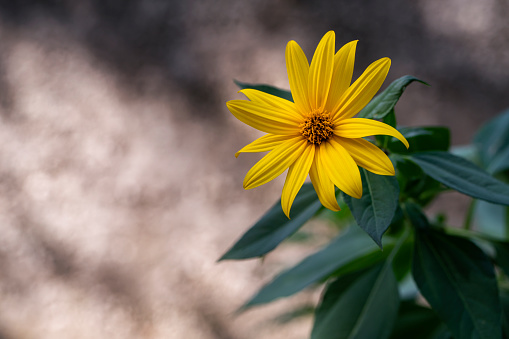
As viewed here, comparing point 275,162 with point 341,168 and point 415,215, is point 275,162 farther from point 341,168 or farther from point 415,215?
point 415,215

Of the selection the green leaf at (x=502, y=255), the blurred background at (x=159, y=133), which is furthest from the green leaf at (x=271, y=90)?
the blurred background at (x=159, y=133)

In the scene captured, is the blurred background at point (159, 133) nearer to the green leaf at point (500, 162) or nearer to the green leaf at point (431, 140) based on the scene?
the green leaf at point (500, 162)

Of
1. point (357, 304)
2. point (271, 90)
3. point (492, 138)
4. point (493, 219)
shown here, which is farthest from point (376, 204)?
point (493, 219)

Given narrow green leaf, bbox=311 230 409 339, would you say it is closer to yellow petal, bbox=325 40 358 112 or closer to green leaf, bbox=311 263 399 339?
green leaf, bbox=311 263 399 339

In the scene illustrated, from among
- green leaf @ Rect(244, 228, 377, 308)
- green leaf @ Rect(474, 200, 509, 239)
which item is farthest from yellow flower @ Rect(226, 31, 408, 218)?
green leaf @ Rect(474, 200, 509, 239)

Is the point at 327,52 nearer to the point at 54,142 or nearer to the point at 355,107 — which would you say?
the point at 355,107

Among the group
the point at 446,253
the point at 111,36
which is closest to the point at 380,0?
the point at 111,36
